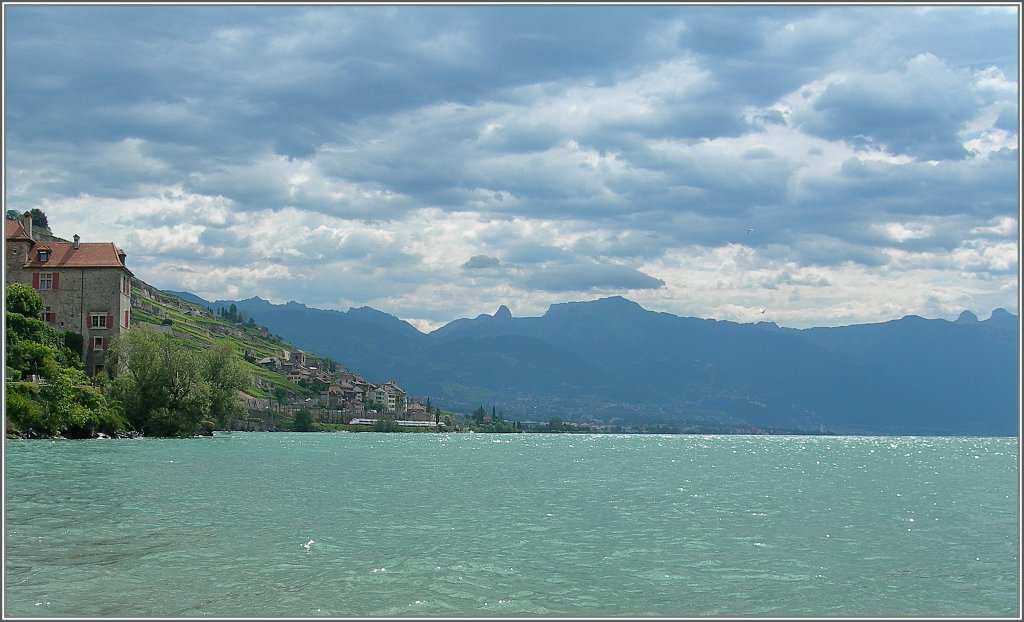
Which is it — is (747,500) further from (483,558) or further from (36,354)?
(36,354)

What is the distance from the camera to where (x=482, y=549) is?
88.4 ft

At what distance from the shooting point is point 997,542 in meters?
31.3

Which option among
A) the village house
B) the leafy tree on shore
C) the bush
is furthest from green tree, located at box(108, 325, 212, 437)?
the bush

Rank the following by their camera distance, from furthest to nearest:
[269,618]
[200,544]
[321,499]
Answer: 1. [321,499]
2. [200,544]
3. [269,618]

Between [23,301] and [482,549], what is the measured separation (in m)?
85.3

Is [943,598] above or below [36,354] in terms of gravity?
below

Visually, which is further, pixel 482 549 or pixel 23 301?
pixel 23 301

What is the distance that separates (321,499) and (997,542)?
27003 mm

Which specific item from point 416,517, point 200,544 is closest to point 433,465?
point 416,517

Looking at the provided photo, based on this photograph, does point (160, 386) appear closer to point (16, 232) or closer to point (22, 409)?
point (22, 409)

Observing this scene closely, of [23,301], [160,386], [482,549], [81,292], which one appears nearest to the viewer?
[482,549]

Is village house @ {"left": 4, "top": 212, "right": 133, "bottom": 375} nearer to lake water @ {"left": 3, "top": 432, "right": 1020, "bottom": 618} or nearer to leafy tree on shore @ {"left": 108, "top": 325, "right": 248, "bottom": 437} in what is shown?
leafy tree on shore @ {"left": 108, "top": 325, "right": 248, "bottom": 437}

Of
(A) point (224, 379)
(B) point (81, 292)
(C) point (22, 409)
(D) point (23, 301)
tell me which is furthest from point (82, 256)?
(C) point (22, 409)

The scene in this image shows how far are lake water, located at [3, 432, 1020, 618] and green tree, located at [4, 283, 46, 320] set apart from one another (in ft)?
166
